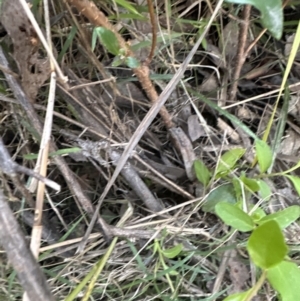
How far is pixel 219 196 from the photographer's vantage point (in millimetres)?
803

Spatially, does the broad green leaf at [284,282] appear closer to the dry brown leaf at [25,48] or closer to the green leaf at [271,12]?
the green leaf at [271,12]

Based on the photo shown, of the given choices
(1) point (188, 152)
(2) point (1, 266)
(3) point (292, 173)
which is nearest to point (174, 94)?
(1) point (188, 152)

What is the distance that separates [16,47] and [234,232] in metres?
0.44

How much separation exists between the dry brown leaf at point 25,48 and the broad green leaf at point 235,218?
1.09 ft

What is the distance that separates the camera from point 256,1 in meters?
0.58

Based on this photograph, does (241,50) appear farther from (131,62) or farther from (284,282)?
(284,282)

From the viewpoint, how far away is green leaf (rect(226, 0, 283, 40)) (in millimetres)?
586

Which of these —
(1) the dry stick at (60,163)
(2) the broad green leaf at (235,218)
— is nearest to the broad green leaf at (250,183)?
(2) the broad green leaf at (235,218)

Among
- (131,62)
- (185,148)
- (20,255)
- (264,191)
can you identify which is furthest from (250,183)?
(20,255)

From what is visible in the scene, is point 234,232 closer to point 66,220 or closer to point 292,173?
point 292,173

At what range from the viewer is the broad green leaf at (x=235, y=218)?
666 millimetres

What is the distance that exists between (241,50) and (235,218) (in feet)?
1.00

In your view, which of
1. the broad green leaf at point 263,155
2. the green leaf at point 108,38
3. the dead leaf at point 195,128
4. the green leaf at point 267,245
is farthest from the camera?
the dead leaf at point 195,128

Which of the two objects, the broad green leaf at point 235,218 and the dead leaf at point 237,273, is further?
the dead leaf at point 237,273
